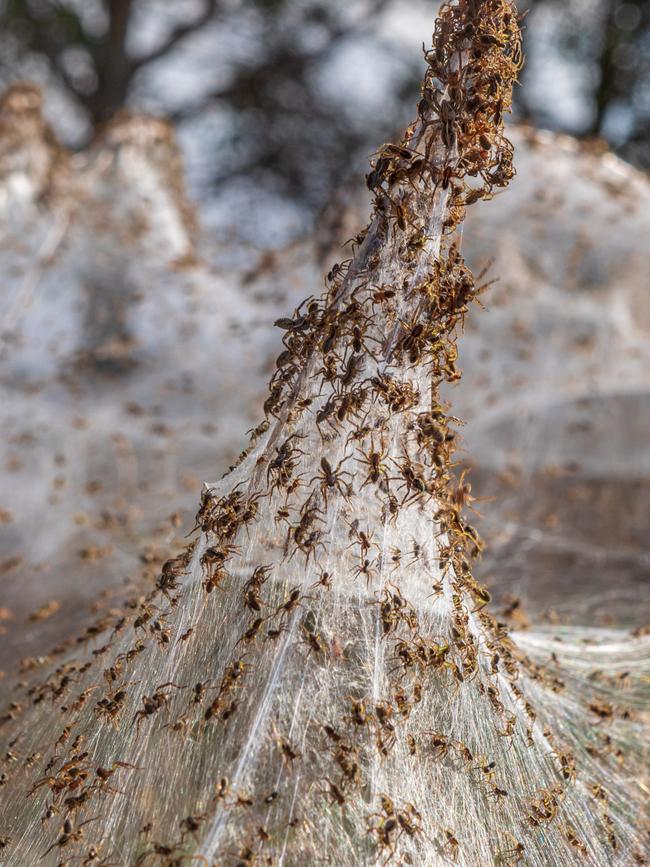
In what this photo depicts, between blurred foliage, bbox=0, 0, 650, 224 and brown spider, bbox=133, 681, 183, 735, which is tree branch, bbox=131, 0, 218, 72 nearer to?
blurred foliage, bbox=0, 0, 650, 224

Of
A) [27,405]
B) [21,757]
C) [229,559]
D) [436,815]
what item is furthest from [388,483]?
[27,405]

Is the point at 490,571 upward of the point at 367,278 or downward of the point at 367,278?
upward

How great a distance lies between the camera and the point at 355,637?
65.4 inches

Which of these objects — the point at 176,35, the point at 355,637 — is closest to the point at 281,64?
the point at 176,35

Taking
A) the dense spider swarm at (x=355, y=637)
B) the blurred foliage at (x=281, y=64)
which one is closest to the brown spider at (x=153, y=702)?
the dense spider swarm at (x=355, y=637)

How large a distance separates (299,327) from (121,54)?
958 cm

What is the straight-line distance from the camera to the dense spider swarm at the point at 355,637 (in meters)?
1.57

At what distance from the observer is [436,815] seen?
5.35 ft

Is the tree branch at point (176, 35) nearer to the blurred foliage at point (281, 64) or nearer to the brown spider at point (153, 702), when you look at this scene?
the blurred foliage at point (281, 64)

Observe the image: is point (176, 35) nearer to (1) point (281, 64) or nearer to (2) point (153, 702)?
(1) point (281, 64)

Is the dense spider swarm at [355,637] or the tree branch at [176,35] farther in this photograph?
the tree branch at [176,35]

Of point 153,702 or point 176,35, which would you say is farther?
point 176,35

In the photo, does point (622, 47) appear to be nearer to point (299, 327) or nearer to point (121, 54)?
point (121, 54)

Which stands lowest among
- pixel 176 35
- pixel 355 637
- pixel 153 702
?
pixel 153 702
